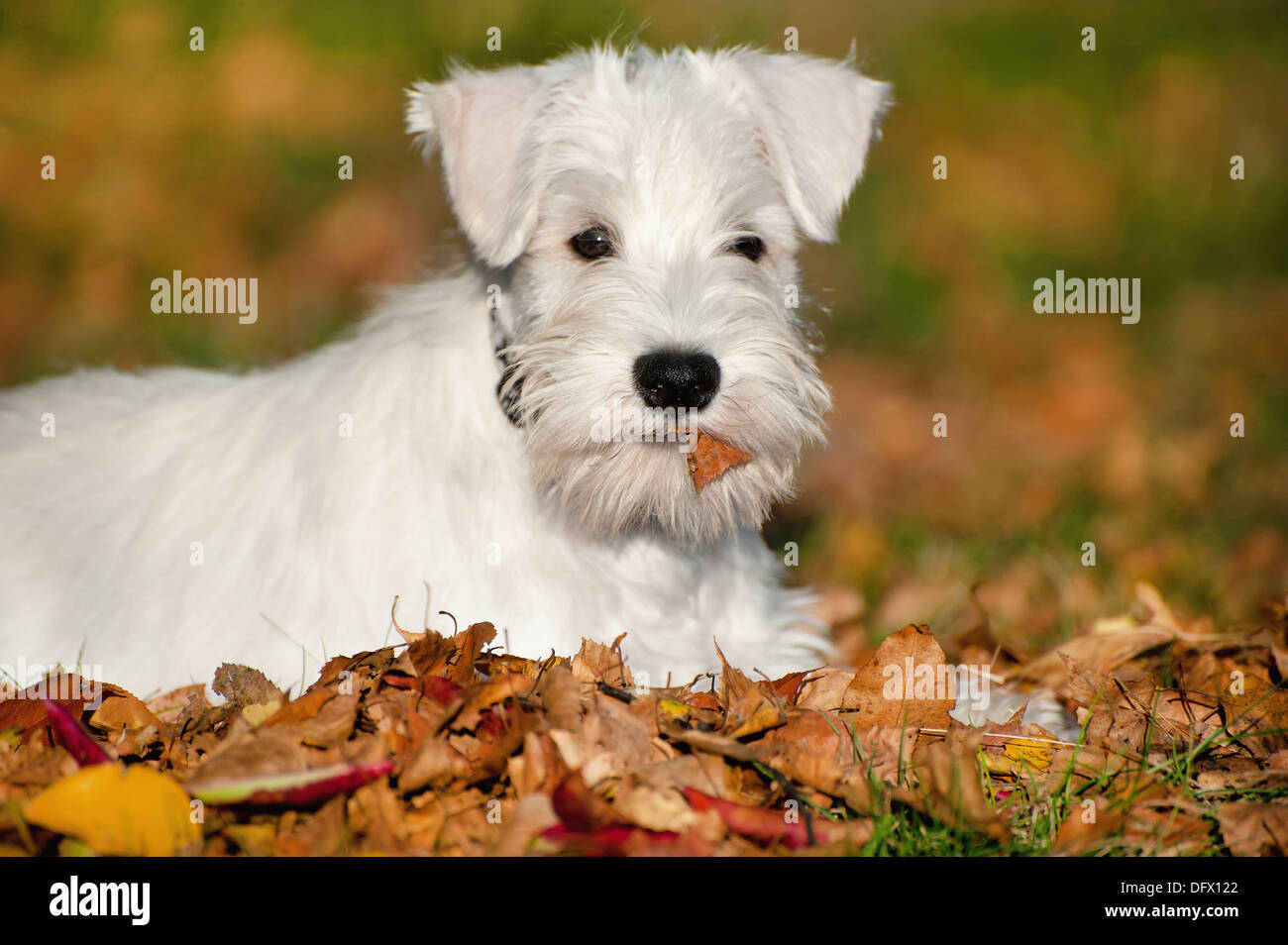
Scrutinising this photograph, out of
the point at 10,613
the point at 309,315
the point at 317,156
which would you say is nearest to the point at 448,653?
the point at 10,613

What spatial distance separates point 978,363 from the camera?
1045 cm

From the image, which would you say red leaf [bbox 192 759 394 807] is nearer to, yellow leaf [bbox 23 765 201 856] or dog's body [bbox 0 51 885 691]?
yellow leaf [bbox 23 765 201 856]

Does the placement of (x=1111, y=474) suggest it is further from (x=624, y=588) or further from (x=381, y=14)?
(x=381, y=14)

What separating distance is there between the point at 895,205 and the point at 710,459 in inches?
353

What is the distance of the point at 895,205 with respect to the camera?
38.4ft

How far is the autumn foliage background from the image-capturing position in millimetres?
8891

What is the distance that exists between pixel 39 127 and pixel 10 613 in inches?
320

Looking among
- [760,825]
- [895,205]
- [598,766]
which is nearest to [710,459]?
[598,766]

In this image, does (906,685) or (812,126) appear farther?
(812,126)

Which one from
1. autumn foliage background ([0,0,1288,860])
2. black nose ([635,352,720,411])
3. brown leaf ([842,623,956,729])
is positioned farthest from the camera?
autumn foliage background ([0,0,1288,860])

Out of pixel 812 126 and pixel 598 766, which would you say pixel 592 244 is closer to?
pixel 812 126

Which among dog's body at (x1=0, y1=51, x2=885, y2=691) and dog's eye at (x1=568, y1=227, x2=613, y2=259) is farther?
dog's eye at (x1=568, y1=227, x2=613, y2=259)

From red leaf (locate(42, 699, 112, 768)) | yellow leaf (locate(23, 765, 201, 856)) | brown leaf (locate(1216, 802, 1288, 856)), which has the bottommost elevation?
brown leaf (locate(1216, 802, 1288, 856))

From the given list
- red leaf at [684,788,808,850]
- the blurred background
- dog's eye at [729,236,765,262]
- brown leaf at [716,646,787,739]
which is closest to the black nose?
dog's eye at [729,236,765,262]
